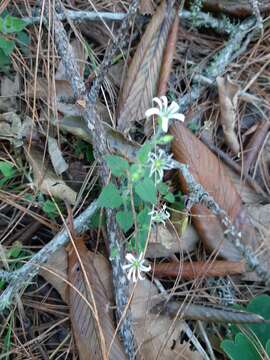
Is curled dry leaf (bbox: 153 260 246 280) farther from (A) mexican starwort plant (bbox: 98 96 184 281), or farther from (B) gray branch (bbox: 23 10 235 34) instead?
(B) gray branch (bbox: 23 10 235 34)

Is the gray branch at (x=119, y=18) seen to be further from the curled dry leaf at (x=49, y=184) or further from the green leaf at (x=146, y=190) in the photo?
the green leaf at (x=146, y=190)

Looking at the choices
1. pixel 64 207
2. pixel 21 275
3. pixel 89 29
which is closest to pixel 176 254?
pixel 64 207

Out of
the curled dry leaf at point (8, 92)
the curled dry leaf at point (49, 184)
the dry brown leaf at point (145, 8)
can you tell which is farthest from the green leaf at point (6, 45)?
the dry brown leaf at point (145, 8)

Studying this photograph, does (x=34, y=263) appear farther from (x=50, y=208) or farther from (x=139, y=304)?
(x=139, y=304)

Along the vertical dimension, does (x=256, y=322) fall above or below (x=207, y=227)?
below

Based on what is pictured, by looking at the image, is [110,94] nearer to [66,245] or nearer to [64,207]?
[64,207]

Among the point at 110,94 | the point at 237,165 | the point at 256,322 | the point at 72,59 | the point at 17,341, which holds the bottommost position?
the point at 17,341

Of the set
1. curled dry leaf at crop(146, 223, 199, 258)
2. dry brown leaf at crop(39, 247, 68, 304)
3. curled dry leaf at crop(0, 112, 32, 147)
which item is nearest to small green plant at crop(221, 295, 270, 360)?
curled dry leaf at crop(146, 223, 199, 258)
